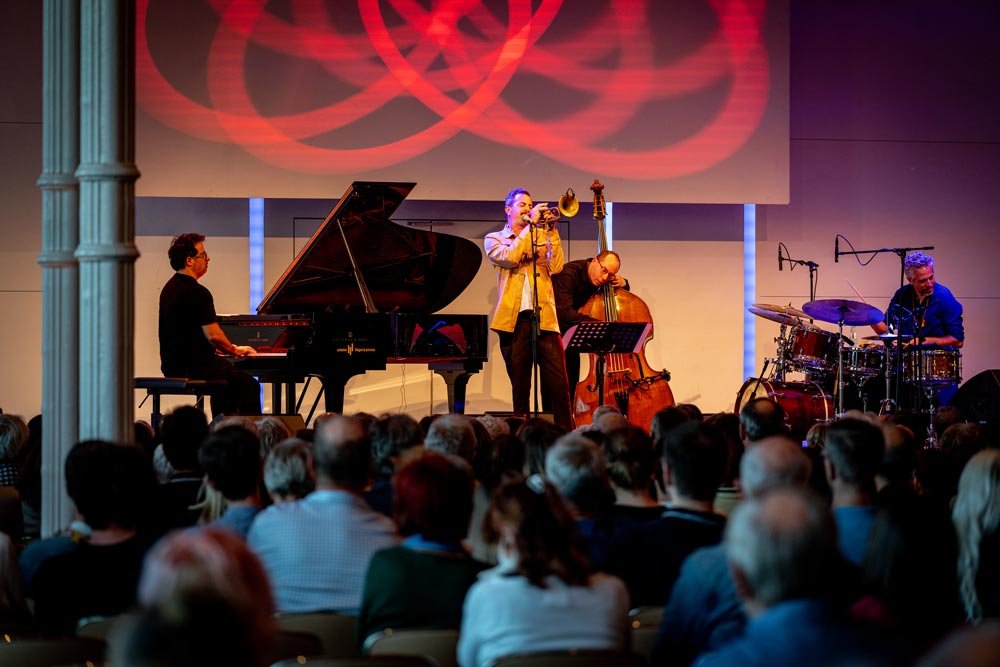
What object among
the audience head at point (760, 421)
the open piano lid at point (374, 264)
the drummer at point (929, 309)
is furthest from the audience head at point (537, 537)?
the drummer at point (929, 309)

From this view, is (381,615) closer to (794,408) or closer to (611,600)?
(611,600)

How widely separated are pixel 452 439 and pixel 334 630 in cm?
160

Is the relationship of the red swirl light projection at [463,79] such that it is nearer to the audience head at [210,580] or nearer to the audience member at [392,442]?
the audience member at [392,442]

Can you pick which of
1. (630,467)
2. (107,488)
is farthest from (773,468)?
(107,488)

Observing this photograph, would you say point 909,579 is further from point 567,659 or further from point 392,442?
point 392,442

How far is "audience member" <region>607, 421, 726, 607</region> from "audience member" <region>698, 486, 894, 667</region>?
1281mm

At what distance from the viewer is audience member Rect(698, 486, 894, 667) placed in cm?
174

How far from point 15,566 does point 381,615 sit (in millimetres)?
978

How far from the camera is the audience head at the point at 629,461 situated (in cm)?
367

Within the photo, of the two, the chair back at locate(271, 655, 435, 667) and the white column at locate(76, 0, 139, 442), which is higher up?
the white column at locate(76, 0, 139, 442)

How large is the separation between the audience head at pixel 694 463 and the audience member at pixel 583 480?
0.68ft

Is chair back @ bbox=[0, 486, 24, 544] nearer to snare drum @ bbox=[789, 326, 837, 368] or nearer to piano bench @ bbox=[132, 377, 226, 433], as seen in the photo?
piano bench @ bbox=[132, 377, 226, 433]

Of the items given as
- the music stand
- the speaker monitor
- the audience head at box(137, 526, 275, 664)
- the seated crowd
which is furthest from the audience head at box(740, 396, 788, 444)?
A: the speaker monitor

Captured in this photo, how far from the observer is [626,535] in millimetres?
3152
